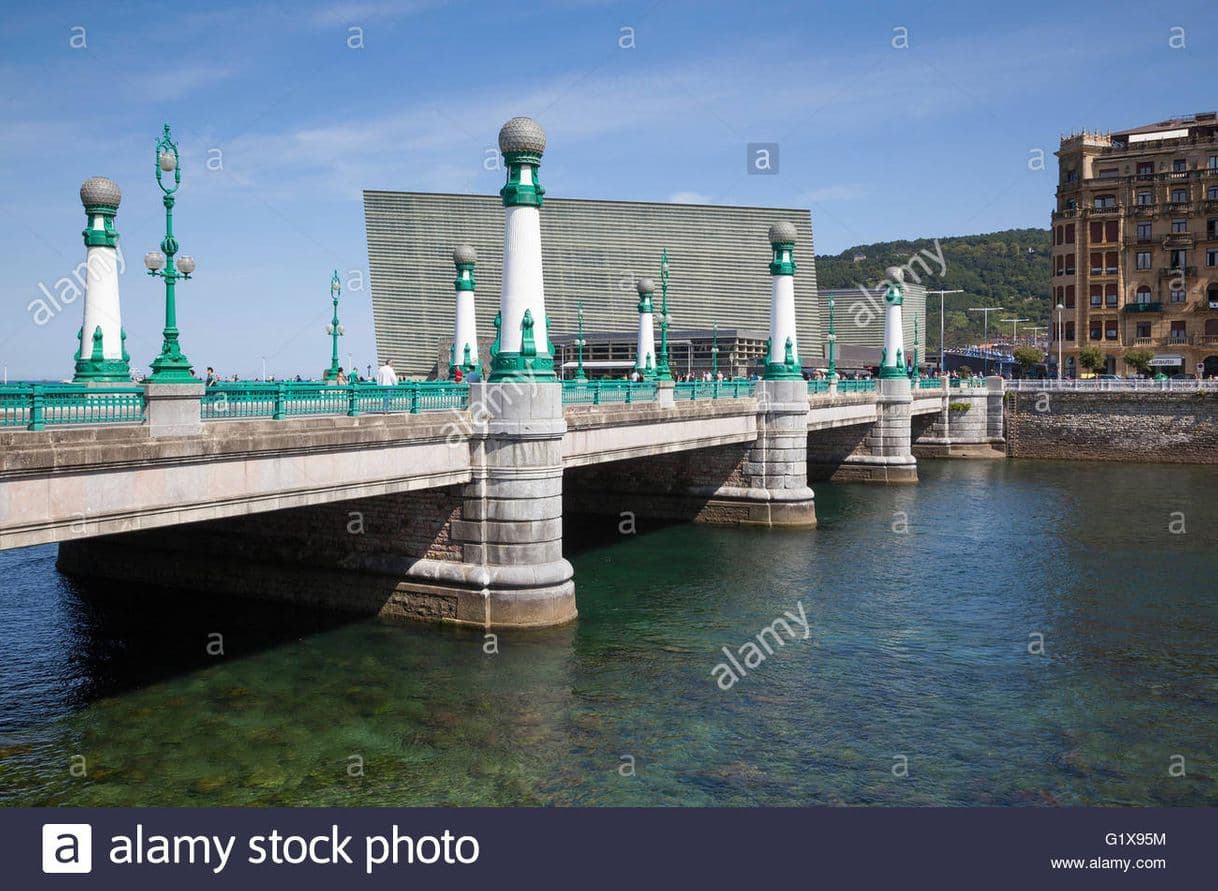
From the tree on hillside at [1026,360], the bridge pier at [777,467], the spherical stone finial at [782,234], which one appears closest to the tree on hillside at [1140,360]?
the tree on hillside at [1026,360]

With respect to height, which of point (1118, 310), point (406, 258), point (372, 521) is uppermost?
point (406, 258)

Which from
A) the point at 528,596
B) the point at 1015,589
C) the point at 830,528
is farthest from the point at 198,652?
the point at 830,528

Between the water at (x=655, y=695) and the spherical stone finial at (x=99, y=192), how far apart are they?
9.31m

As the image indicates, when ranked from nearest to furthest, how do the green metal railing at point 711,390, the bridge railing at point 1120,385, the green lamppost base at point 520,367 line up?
the green lamppost base at point 520,367 → the green metal railing at point 711,390 → the bridge railing at point 1120,385

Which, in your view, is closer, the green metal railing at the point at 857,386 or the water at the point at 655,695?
the water at the point at 655,695

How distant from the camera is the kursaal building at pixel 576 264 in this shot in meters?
107

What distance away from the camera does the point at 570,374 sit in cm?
9438

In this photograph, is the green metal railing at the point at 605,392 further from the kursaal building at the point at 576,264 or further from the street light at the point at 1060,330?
the kursaal building at the point at 576,264

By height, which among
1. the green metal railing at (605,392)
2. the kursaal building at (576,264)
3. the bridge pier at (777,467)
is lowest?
the bridge pier at (777,467)

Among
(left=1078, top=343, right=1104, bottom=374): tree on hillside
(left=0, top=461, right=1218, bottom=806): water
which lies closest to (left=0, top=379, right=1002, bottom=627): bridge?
(left=0, top=461, right=1218, bottom=806): water

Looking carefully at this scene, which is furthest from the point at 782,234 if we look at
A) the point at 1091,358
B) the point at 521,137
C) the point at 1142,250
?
the point at 1142,250

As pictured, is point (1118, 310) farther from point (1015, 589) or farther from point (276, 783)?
point (276, 783)

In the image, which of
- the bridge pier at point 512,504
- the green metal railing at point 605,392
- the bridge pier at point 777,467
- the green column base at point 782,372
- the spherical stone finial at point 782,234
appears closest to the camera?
the bridge pier at point 512,504

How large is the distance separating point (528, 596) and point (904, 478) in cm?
3204
